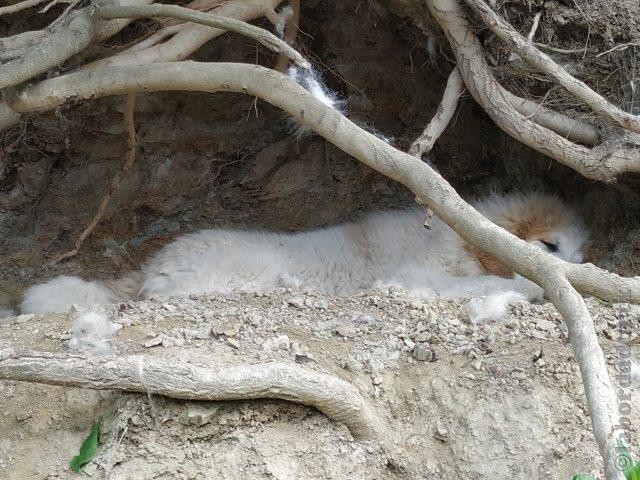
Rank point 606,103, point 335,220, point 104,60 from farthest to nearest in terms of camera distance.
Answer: point 335,220, point 104,60, point 606,103

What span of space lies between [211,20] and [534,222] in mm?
2887

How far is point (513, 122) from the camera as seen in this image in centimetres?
387

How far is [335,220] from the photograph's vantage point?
6016 millimetres

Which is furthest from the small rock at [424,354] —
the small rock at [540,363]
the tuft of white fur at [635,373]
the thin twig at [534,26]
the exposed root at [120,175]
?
the exposed root at [120,175]

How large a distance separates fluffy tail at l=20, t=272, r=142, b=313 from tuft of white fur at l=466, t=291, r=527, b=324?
7.19 ft

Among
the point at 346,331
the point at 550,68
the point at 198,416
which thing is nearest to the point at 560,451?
the point at 346,331

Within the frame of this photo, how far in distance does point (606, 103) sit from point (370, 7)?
2012 millimetres

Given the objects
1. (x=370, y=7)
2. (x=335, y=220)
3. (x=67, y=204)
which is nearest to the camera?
(x=370, y=7)

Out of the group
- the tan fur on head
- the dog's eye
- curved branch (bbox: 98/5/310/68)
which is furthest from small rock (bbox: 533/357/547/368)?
the dog's eye

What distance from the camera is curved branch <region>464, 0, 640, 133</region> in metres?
3.43

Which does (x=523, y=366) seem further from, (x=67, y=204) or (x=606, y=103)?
(x=67, y=204)

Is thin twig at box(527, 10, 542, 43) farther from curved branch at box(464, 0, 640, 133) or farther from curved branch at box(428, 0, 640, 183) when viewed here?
curved branch at box(428, 0, 640, 183)

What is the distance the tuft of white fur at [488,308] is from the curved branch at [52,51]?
2.24 metres

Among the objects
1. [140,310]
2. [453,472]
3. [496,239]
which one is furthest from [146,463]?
[496,239]
